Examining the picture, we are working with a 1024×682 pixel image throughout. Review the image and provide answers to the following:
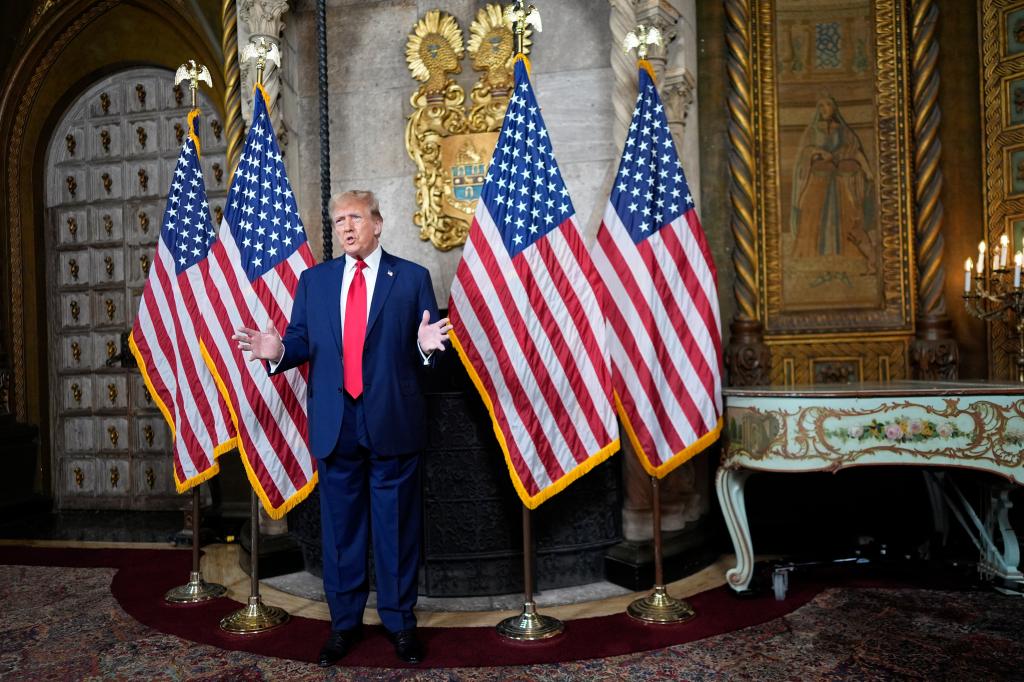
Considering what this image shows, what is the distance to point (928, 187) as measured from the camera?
463cm

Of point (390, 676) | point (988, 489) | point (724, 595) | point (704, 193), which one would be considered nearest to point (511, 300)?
point (390, 676)

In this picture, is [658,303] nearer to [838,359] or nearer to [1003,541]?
[838,359]

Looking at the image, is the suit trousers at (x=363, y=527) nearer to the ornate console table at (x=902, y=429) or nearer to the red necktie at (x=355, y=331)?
the red necktie at (x=355, y=331)

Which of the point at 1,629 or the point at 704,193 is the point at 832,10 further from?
the point at 1,629

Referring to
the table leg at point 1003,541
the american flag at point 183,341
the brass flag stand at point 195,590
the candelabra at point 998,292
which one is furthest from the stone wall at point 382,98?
the table leg at point 1003,541

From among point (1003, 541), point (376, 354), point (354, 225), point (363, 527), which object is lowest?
point (1003, 541)

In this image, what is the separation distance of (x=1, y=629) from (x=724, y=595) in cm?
344

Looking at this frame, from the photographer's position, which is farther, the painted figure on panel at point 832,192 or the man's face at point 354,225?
the painted figure on panel at point 832,192

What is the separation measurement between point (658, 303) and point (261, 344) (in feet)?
5.94

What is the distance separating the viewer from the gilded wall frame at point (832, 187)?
472 centimetres

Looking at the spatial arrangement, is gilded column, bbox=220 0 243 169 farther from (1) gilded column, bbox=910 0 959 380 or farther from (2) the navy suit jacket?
(1) gilded column, bbox=910 0 959 380

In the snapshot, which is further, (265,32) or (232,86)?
(232,86)

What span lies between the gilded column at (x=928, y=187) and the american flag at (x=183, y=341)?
13.6 ft

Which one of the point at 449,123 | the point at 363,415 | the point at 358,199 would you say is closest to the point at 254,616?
the point at 363,415
